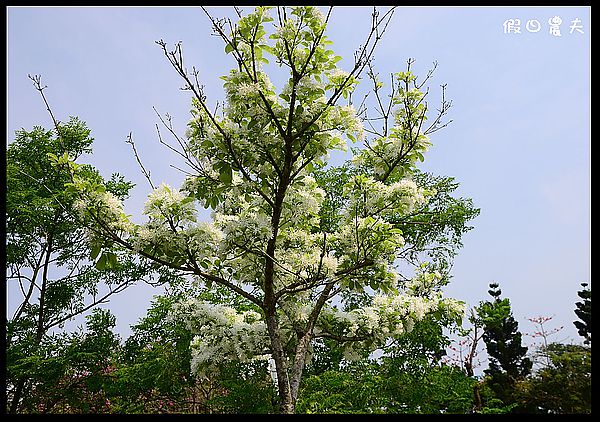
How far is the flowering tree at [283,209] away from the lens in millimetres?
2572

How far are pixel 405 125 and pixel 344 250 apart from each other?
84 cm

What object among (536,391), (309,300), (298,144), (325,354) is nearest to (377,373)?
(325,354)

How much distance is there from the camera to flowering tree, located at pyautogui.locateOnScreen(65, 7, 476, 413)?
101 inches

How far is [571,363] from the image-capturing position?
15.7ft

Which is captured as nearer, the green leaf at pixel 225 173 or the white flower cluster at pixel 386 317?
the green leaf at pixel 225 173

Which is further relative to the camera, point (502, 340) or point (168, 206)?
point (502, 340)

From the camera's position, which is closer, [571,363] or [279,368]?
[279,368]

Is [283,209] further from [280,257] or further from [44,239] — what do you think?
[44,239]

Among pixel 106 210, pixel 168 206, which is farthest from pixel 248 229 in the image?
pixel 106 210

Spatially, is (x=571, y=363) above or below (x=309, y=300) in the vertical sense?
below

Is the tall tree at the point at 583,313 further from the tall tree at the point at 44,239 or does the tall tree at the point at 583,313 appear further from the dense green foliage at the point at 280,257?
the tall tree at the point at 44,239

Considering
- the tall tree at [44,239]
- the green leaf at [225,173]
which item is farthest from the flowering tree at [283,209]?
the tall tree at [44,239]

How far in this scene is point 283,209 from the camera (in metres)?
2.92
